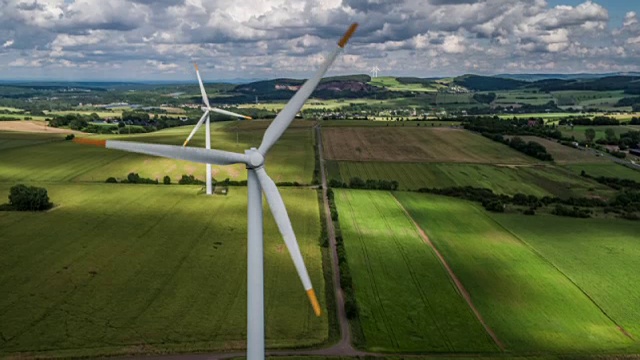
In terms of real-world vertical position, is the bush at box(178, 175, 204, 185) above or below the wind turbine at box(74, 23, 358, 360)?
below

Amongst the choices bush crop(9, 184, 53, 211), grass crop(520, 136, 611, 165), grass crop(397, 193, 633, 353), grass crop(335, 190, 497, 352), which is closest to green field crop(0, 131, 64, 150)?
bush crop(9, 184, 53, 211)

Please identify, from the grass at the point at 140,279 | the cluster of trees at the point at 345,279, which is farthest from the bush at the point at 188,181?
the cluster of trees at the point at 345,279

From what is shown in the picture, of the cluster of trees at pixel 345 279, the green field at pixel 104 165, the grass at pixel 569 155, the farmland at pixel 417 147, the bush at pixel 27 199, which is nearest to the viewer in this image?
the cluster of trees at pixel 345 279

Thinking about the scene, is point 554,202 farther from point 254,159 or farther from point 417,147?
point 254,159

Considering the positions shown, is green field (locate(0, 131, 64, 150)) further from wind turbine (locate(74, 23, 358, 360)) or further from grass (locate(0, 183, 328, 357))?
wind turbine (locate(74, 23, 358, 360))

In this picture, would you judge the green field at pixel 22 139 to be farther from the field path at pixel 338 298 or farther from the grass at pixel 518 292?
the grass at pixel 518 292

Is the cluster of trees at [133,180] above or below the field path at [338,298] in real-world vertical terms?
above
